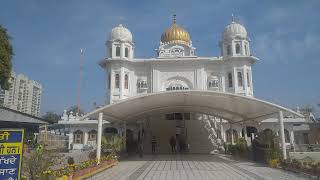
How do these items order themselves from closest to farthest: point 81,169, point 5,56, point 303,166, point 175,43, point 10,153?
point 10,153 < point 81,169 < point 303,166 < point 5,56 < point 175,43

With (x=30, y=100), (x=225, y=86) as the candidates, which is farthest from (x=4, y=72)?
(x=30, y=100)

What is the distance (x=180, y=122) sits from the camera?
29.5m

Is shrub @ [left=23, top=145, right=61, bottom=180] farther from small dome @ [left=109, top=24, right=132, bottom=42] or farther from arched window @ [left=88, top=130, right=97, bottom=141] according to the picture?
small dome @ [left=109, top=24, right=132, bottom=42]

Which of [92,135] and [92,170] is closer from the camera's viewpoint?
[92,170]

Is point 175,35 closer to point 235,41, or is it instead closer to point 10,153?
point 235,41

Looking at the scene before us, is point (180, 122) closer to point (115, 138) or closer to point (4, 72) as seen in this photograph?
point (115, 138)

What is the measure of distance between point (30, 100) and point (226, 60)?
66585 mm

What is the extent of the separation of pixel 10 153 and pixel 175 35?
43219mm

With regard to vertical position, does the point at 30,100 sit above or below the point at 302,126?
above

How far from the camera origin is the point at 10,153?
581 centimetres

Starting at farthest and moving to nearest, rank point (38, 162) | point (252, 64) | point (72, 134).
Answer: point (252, 64) → point (72, 134) → point (38, 162)

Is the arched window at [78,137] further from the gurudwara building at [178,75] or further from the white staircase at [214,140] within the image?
the white staircase at [214,140]

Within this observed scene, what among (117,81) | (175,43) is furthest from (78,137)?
(175,43)

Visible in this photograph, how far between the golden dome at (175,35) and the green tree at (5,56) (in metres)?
25.0
